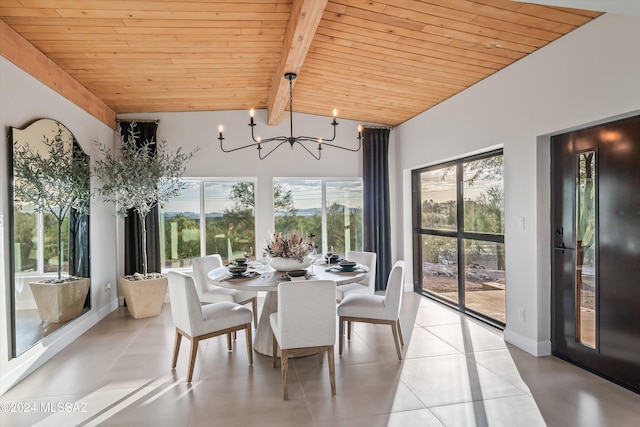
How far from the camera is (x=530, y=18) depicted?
2.88 meters

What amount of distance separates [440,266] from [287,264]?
9.45 ft

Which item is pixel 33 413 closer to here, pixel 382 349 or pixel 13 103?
pixel 13 103

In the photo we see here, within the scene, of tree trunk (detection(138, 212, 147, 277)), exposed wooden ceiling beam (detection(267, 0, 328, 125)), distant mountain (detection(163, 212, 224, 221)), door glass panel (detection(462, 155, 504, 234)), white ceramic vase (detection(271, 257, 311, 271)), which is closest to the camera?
exposed wooden ceiling beam (detection(267, 0, 328, 125))

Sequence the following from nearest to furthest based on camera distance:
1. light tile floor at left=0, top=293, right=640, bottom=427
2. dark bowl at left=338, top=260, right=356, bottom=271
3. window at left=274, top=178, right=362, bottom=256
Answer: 1. light tile floor at left=0, top=293, right=640, bottom=427
2. dark bowl at left=338, top=260, right=356, bottom=271
3. window at left=274, top=178, right=362, bottom=256

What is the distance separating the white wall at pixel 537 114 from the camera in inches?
108

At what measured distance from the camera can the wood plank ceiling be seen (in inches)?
113

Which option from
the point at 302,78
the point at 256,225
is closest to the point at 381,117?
the point at 302,78

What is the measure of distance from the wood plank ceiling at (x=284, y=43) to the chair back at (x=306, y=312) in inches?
77.6

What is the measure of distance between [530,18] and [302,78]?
2.48 metres

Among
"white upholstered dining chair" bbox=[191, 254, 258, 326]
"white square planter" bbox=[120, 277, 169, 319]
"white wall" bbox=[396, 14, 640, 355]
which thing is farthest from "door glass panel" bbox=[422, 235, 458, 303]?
"white square planter" bbox=[120, 277, 169, 319]

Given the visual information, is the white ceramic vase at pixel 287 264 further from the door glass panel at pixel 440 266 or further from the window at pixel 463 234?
the door glass panel at pixel 440 266

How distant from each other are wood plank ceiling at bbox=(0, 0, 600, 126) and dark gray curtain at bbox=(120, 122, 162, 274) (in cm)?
57

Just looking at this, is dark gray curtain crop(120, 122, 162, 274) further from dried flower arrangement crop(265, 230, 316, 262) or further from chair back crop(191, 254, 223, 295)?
dried flower arrangement crop(265, 230, 316, 262)

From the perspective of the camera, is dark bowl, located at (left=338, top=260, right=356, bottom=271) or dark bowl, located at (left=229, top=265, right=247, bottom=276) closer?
dark bowl, located at (left=229, top=265, right=247, bottom=276)
